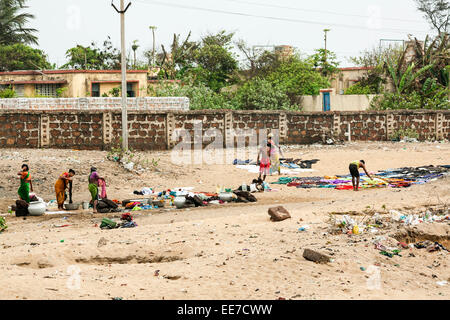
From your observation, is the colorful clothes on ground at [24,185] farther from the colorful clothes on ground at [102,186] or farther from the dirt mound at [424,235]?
the dirt mound at [424,235]

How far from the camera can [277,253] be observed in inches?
326

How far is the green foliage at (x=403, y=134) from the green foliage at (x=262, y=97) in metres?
7.02

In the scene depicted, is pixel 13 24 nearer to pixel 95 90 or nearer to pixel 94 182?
pixel 95 90

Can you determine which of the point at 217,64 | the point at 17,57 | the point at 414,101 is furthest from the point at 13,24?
→ the point at 414,101

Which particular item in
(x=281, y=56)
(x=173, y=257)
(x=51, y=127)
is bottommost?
(x=173, y=257)

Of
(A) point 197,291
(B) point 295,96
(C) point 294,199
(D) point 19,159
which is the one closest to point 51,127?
(D) point 19,159

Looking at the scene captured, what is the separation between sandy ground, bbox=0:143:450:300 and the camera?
269 inches

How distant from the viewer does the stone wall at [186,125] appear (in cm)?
2450

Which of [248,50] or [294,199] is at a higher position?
[248,50]

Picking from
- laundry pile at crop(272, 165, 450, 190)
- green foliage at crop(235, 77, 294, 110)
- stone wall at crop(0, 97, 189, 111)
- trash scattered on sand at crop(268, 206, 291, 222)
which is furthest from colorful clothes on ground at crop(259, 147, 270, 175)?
green foliage at crop(235, 77, 294, 110)

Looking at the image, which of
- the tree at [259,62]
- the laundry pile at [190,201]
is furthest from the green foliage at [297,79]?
the laundry pile at [190,201]

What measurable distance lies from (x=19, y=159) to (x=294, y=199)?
10.1 metres
